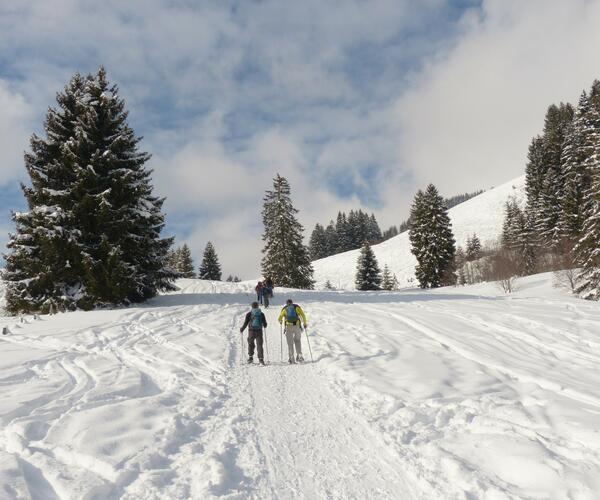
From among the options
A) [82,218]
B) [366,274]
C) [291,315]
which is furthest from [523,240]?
[82,218]

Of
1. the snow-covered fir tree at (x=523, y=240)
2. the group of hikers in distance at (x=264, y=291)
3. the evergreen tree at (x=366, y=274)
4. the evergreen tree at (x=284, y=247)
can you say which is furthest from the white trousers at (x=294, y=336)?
the evergreen tree at (x=366, y=274)

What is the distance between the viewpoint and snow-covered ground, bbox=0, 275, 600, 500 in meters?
4.18

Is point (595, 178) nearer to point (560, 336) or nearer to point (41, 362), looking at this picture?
point (560, 336)

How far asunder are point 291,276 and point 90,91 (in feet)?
89.2

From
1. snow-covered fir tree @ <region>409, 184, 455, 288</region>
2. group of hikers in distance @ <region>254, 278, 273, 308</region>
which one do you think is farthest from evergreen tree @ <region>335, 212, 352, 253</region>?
group of hikers in distance @ <region>254, 278, 273, 308</region>

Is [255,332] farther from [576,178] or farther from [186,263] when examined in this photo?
[186,263]

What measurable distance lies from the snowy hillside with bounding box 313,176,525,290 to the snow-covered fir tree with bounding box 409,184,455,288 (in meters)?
21.5

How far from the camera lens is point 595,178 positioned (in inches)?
937

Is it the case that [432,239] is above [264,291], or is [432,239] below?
above

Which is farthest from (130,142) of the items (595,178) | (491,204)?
(491,204)

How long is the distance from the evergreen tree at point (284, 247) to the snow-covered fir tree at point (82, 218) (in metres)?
22.2

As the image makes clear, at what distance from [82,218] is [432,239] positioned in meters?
36.0

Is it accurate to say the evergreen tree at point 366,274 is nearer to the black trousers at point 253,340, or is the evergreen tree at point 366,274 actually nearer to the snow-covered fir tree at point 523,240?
the snow-covered fir tree at point 523,240

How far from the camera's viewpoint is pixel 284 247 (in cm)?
4309
